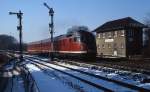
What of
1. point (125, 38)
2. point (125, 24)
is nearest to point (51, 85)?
point (125, 38)

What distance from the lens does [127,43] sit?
210 feet

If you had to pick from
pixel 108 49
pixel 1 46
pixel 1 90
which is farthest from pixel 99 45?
pixel 1 46

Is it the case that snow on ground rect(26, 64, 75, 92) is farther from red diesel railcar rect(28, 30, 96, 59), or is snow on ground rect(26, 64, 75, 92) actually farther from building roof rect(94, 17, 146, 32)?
building roof rect(94, 17, 146, 32)

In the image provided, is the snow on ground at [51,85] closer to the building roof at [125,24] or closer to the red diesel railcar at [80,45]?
the red diesel railcar at [80,45]

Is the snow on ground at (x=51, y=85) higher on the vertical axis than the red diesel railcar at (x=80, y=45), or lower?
lower

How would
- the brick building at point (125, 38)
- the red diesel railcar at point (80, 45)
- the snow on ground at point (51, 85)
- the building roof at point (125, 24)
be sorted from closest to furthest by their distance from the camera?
the snow on ground at point (51, 85) < the red diesel railcar at point (80, 45) < the brick building at point (125, 38) < the building roof at point (125, 24)

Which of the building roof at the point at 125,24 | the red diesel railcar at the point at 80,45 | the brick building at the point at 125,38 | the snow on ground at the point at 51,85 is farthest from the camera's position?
the building roof at the point at 125,24

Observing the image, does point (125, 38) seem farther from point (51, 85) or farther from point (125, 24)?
point (51, 85)

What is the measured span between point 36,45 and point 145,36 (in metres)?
23.8

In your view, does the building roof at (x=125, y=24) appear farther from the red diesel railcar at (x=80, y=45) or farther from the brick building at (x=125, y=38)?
the red diesel railcar at (x=80, y=45)

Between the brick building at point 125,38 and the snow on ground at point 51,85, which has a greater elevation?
the brick building at point 125,38

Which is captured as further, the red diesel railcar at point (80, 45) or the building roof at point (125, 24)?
the building roof at point (125, 24)

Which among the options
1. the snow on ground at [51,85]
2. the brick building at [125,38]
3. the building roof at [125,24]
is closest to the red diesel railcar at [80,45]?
the snow on ground at [51,85]

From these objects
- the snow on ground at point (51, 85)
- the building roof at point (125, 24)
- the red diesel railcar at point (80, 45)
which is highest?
the building roof at point (125, 24)
